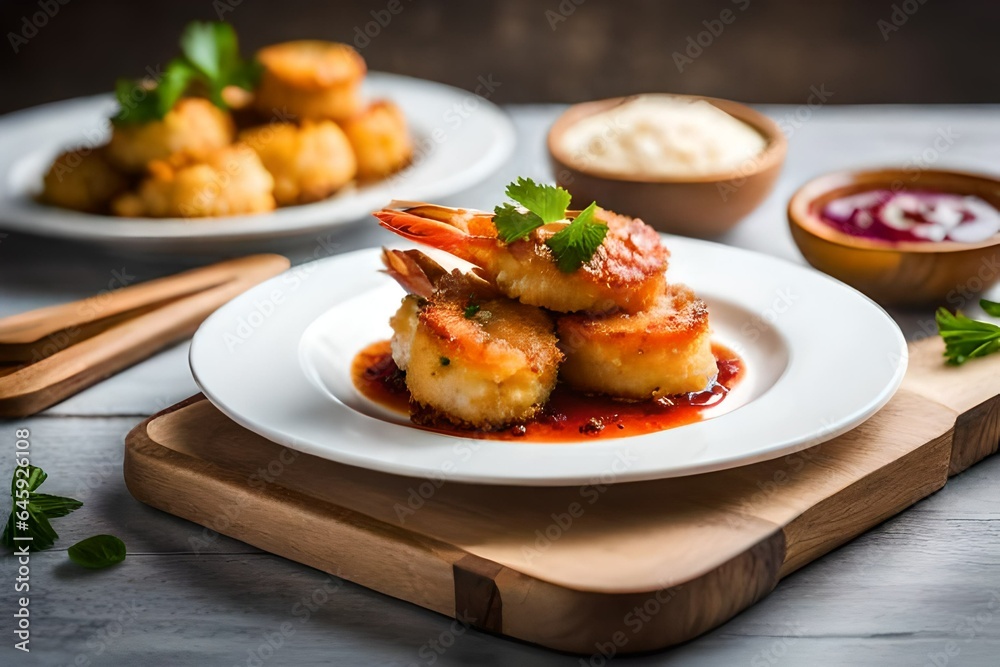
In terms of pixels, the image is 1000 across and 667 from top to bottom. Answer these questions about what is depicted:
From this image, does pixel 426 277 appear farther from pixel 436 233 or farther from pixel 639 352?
pixel 639 352

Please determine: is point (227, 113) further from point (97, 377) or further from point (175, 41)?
point (175, 41)

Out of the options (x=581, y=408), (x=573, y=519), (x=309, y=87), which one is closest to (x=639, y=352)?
(x=581, y=408)

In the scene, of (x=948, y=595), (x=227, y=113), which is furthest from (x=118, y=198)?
(x=948, y=595)

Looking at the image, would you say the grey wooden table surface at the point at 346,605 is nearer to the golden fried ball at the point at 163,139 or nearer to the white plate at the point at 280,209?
the white plate at the point at 280,209

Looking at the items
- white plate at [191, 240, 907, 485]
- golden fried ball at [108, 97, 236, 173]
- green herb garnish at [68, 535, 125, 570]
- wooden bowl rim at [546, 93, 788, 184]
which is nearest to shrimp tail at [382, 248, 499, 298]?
white plate at [191, 240, 907, 485]

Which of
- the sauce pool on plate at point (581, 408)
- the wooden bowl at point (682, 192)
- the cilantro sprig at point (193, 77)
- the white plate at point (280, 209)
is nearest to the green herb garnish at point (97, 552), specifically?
the sauce pool on plate at point (581, 408)
